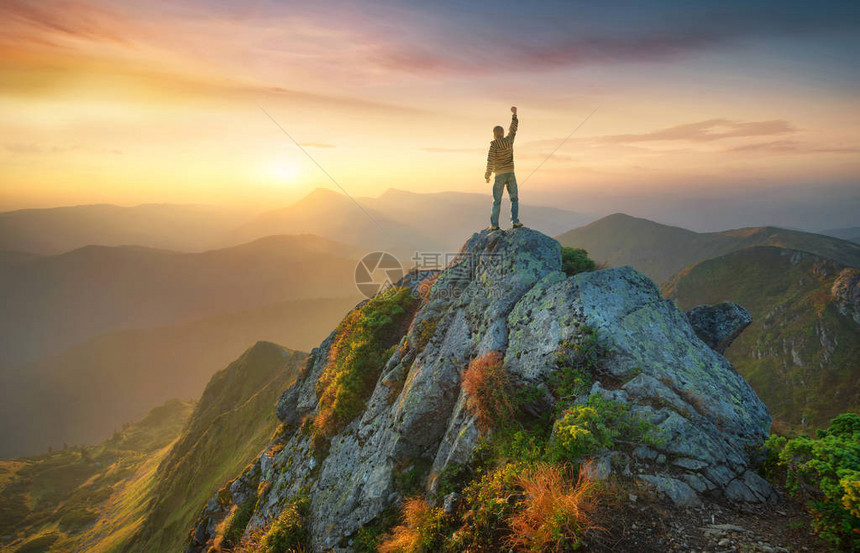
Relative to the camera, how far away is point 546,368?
8.76m

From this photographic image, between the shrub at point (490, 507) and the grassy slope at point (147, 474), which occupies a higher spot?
the shrub at point (490, 507)

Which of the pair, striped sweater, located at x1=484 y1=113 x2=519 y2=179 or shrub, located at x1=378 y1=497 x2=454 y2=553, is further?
striped sweater, located at x1=484 y1=113 x2=519 y2=179

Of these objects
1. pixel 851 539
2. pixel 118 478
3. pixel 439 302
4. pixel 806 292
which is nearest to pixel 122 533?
pixel 118 478

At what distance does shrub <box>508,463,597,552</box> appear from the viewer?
549 centimetres

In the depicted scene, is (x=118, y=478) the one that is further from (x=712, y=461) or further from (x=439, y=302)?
(x=712, y=461)

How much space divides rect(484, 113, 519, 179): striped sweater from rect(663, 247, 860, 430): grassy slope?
5776 centimetres

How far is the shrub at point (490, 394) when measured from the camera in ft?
27.8

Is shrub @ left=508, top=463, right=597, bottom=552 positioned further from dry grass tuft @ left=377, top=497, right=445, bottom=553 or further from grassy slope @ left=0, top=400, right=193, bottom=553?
grassy slope @ left=0, top=400, right=193, bottom=553

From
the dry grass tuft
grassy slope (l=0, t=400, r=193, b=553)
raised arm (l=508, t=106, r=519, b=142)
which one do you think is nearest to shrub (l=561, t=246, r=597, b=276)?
raised arm (l=508, t=106, r=519, b=142)

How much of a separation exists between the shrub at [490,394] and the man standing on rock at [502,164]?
704cm

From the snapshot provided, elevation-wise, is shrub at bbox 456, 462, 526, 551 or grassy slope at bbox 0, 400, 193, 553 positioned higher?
shrub at bbox 456, 462, 526, 551

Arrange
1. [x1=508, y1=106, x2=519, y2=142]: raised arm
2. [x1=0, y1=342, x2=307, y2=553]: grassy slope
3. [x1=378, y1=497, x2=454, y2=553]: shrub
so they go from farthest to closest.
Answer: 1. [x1=0, y1=342, x2=307, y2=553]: grassy slope
2. [x1=508, y1=106, x2=519, y2=142]: raised arm
3. [x1=378, y1=497, x2=454, y2=553]: shrub

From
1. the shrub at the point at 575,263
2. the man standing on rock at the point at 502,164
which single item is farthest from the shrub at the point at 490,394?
the man standing on rock at the point at 502,164

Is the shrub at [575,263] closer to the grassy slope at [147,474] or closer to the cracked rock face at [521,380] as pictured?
the cracked rock face at [521,380]
